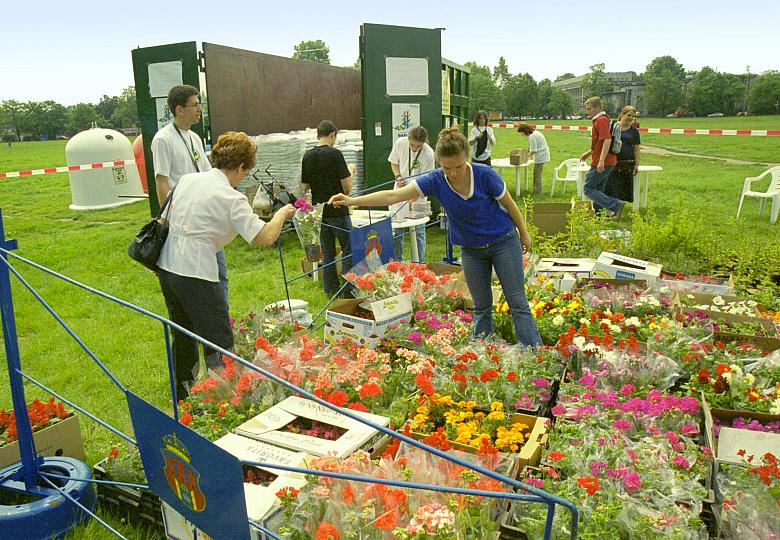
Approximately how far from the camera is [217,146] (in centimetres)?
305

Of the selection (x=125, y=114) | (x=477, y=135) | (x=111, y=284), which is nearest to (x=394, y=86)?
(x=477, y=135)

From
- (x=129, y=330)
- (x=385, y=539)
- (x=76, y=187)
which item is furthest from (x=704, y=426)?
(x=76, y=187)

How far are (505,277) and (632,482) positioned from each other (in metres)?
1.79

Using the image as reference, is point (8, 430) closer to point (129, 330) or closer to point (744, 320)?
point (129, 330)

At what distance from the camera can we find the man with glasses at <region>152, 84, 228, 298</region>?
4.00m

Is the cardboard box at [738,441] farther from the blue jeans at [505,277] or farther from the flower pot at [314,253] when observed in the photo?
the flower pot at [314,253]

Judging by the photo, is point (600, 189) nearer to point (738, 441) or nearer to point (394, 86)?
point (394, 86)

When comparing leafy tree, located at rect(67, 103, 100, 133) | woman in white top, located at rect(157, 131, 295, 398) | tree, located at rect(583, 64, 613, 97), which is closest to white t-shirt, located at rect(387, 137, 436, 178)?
woman in white top, located at rect(157, 131, 295, 398)

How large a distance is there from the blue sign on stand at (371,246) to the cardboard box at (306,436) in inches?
74.5

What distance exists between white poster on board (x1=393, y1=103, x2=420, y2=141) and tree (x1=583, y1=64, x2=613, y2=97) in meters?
74.4

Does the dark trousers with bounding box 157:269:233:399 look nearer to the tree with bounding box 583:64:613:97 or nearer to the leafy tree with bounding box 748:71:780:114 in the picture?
the leafy tree with bounding box 748:71:780:114

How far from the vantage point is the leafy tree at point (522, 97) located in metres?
76.3

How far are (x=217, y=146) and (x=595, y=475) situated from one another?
2315 mm

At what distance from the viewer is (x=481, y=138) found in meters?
10.2
